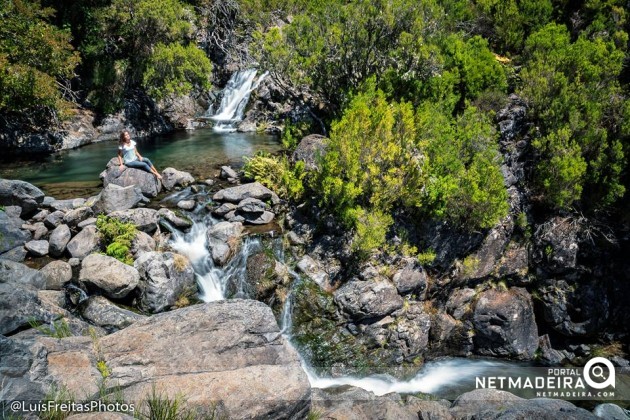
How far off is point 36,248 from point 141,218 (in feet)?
10.1

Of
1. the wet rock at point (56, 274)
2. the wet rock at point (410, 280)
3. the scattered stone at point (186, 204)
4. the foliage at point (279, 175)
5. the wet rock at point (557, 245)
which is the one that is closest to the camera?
the wet rock at point (56, 274)

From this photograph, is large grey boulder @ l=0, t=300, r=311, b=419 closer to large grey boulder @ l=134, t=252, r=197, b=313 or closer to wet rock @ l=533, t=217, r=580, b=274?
large grey boulder @ l=134, t=252, r=197, b=313

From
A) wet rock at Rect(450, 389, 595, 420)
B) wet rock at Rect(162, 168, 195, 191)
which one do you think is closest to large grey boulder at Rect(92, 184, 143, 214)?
wet rock at Rect(162, 168, 195, 191)

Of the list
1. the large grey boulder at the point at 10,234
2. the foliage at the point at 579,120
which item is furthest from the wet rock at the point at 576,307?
the large grey boulder at the point at 10,234

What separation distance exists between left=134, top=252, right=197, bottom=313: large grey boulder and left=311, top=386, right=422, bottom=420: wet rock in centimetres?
505

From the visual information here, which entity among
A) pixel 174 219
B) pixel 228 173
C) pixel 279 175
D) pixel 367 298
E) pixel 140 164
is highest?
pixel 279 175

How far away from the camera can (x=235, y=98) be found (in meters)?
30.4

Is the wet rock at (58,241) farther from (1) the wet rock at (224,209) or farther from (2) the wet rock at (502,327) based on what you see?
(2) the wet rock at (502,327)

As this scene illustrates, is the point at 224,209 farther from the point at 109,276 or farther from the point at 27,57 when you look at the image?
the point at 27,57

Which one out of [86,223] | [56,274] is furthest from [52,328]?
[86,223]

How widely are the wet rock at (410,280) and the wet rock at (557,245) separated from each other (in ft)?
16.0

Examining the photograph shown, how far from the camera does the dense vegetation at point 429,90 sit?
1371 cm

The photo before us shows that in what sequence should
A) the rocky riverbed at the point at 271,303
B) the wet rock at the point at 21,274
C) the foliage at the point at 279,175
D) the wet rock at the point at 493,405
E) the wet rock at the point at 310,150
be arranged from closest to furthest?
the rocky riverbed at the point at 271,303 < the wet rock at the point at 493,405 < the wet rock at the point at 21,274 < the foliage at the point at 279,175 < the wet rock at the point at 310,150

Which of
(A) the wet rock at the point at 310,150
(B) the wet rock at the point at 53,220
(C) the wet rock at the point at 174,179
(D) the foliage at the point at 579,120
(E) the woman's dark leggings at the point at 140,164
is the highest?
(D) the foliage at the point at 579,120
